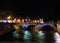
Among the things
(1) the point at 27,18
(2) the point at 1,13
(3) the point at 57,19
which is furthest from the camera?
(1) the point at 27,18

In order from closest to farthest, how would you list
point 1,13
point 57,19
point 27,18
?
point 1,13
point 57,19
point 27,18

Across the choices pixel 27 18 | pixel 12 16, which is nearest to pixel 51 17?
pixel 27 18

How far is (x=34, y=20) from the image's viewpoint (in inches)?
2608

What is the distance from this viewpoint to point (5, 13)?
5759cm

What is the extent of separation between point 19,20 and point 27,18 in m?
2.37

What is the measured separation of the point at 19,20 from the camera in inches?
2589

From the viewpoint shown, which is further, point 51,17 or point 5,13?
point 51,17

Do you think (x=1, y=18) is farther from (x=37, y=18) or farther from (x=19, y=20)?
(x=37, y=18)

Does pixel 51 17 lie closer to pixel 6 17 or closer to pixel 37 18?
pixel 37 18

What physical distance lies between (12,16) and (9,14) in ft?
14.2

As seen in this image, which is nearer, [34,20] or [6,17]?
[6,17]

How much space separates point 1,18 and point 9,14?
8.42 feet

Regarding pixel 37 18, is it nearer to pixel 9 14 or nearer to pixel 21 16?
pixel 21 16

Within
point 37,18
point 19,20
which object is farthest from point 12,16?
point 37,18
